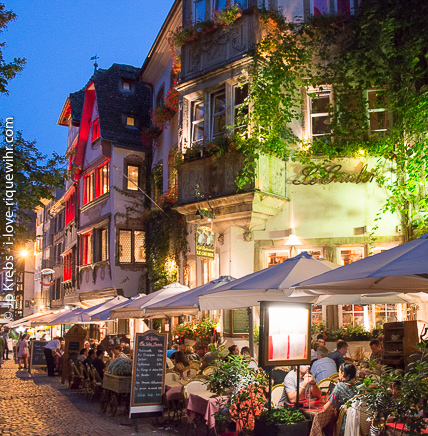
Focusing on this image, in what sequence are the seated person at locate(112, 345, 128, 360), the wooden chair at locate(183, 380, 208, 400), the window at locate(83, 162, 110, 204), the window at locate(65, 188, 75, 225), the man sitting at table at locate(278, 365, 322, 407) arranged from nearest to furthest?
the man sitting at table at locate(278, 365, 322, 407), the wooden chair at locate(183, 380, 208, 400), the seated person at locate(112, 345, 128, 360), the window at locate(83, 162, 110, 204), the window at locate(65, 188, 75, 225)

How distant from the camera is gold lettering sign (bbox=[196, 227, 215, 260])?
51.3ft

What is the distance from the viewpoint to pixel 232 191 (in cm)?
1617

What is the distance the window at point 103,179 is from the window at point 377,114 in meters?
15.7

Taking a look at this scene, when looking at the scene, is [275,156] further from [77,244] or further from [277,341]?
[77,244]

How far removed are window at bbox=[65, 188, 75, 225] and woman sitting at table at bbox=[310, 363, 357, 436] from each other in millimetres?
32387

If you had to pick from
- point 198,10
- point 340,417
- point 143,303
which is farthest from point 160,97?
point 340,417

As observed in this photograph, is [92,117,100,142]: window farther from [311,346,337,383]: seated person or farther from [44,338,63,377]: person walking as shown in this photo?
[311,346,337,383]: seated person

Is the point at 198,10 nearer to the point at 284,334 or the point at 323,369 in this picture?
the point at 323,369

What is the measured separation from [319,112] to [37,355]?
1864 centimetres

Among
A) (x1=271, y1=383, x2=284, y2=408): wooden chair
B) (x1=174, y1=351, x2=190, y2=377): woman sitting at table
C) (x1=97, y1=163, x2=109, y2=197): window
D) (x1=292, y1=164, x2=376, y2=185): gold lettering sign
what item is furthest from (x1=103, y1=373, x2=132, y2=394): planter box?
(x1=97, y1=163, x2=109, y2=197): window

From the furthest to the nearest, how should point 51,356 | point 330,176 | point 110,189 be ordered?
point 110,189 < point 51,356 < point 330,176

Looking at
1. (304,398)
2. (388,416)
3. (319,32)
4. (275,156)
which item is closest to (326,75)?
(319,32)

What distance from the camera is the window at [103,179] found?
1145 inches

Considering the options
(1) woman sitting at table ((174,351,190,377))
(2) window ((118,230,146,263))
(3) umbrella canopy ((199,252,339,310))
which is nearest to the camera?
(3) umbrella canopy ((199,252,339,310))
